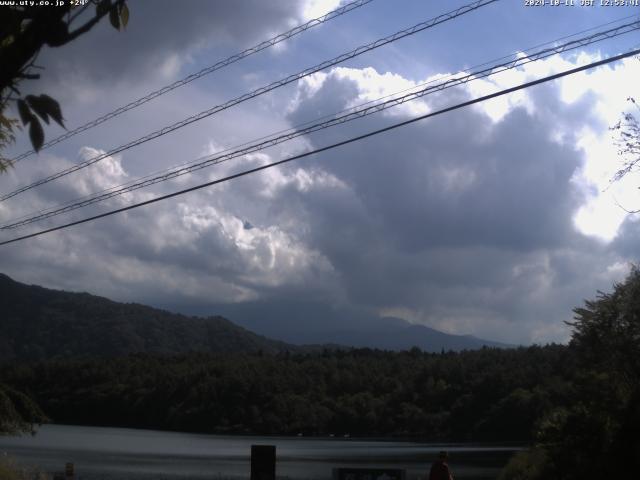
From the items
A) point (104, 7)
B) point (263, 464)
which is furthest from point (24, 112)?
point (263, 464)

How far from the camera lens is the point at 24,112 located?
3938 millimetres

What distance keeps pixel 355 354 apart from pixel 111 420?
53.0 m

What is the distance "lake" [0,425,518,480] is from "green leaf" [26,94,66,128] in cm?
3174

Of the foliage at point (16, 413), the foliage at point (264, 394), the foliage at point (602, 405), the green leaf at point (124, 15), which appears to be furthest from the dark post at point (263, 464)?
the foliage at point (264, 394)

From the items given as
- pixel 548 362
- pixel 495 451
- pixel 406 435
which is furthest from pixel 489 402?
pixel 495 451

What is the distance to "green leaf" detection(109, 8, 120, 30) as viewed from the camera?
431 centimetres

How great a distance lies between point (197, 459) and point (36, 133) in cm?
6019

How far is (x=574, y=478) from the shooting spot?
18.1 metres

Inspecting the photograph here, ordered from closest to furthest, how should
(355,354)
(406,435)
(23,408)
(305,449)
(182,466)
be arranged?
(23,408)
(182,466)
(305,449)
(406,435)
(355,354)

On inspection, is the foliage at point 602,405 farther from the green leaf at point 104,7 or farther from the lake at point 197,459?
the green leaf at point 104,7

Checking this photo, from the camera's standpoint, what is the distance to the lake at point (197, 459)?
4591 cm

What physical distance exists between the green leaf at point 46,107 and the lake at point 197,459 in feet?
104

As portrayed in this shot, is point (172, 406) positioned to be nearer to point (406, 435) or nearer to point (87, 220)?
point (406, 435)

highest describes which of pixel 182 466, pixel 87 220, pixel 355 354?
pixel 355 354
